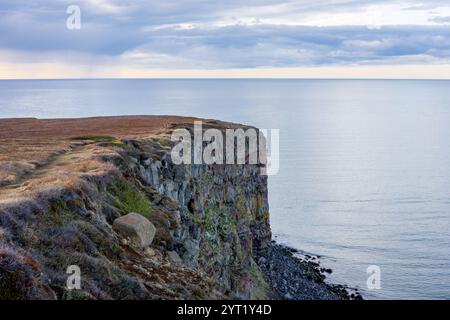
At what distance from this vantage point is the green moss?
25.7 meters

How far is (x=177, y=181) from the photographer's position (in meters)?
41.0

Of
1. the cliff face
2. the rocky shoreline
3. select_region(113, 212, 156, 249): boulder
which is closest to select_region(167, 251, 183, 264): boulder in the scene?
the cliff face

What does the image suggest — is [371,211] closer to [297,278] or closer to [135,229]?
[297,278]

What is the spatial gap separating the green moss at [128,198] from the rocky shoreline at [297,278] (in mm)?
34213

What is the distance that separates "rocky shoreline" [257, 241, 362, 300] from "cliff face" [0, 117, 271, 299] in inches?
593

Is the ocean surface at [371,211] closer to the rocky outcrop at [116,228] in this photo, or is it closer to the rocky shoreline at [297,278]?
the rocky shoreline at [297,278]

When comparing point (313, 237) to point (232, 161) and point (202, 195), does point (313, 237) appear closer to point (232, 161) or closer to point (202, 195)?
point (232, 161)

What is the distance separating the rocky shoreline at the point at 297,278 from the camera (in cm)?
6141

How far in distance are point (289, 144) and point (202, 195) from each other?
4159 inches

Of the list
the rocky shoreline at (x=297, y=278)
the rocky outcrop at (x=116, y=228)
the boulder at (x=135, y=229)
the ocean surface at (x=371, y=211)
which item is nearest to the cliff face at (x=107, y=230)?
the rocky outcrop at (x=116, y=228)

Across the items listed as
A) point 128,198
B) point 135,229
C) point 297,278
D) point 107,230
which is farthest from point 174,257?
point 297,278

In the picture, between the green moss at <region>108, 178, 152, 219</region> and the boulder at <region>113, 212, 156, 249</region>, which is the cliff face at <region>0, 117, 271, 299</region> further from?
the boulder at <region>113, 212, 156, 249</region>

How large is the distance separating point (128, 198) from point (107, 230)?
23.1ft
